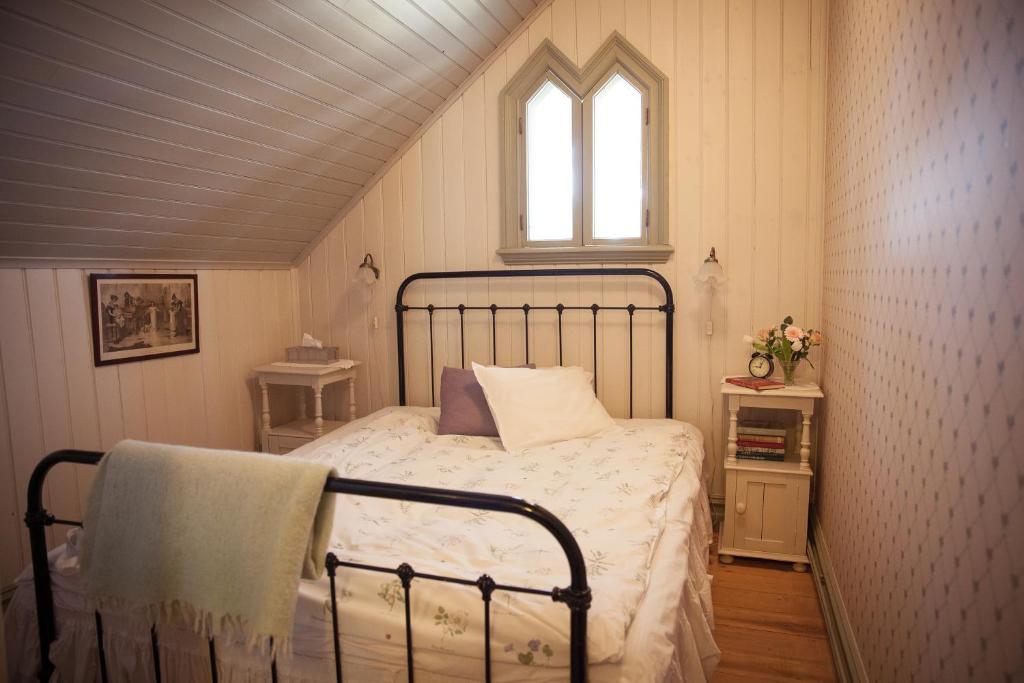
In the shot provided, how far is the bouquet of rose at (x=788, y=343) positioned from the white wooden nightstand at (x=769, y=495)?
108 mm

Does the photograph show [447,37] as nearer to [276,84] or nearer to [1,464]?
[276,84]

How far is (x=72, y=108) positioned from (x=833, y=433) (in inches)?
112

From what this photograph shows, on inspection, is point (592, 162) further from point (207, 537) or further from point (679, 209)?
point (207, 537)

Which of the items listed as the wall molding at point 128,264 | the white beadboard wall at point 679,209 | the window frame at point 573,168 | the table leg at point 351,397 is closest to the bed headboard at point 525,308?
the white beadboard wall at point 679,209

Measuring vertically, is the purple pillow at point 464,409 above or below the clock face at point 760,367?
below

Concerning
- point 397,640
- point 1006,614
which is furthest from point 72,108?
point 1006,614

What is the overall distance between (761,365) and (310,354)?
2.21 meters

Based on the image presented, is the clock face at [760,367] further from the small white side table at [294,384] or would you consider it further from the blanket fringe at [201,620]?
the blanket fringe at [201,620]

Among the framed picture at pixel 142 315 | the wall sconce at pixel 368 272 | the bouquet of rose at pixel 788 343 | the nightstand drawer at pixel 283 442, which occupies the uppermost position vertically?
the wall sconce at pixel 368 272

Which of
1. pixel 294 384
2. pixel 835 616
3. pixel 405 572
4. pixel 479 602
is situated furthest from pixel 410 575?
pixel 294 384

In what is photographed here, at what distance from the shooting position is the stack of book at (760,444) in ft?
9.05

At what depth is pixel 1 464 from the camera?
7.23 ft

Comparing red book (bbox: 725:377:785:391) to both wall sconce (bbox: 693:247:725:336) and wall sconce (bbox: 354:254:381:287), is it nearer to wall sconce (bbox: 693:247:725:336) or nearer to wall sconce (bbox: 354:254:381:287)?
wall sconce (bbox: 693:247:725:336)

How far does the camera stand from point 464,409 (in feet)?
9.25
